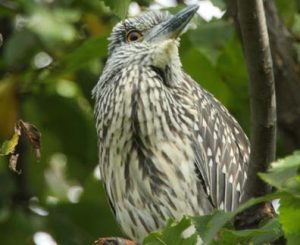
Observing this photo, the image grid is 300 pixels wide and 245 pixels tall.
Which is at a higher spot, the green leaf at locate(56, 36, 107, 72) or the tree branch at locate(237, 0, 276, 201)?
the green leaf at locate(56, 36, 107, 72)

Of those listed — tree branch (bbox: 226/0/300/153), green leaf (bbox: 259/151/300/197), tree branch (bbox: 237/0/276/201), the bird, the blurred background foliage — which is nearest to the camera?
green leaf (bbox: 259/151/300/197)

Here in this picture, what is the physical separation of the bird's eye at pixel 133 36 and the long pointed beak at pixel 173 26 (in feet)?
0.27

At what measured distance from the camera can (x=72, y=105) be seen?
7.23 metres

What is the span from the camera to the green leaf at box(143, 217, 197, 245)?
3539mm

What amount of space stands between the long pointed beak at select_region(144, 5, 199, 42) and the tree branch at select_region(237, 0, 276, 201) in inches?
60.8

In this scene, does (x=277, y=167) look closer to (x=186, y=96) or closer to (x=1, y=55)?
(x=186, y=96)

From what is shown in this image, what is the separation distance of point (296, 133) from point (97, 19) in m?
1.83

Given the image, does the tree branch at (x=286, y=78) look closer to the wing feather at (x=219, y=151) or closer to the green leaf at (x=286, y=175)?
the wing feather at (x=219, y=151)

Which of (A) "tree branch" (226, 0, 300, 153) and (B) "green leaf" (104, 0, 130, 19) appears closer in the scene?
(B) "green leaf" (104, 0, 130, 19)

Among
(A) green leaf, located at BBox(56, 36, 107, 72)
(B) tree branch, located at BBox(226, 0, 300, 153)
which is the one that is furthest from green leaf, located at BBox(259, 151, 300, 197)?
(A) green leaf, located at BBox(56, 36, 107, 72)

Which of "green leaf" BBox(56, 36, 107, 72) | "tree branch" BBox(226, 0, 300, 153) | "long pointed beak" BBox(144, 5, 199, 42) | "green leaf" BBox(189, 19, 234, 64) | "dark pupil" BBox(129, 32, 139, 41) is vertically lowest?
"tree branch" BBox(226, 0, 300, 153)

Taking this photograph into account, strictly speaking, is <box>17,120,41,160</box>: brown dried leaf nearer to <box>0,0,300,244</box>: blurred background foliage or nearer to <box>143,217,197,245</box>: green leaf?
<box>143,217,197,245</box>: green leaf

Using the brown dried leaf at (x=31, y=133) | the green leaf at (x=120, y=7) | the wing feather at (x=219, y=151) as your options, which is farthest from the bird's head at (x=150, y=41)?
the green leaf at (x=120, y=7)

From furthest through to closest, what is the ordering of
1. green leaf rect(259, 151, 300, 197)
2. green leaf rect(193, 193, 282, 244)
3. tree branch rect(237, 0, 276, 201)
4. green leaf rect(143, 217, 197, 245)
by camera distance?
tree branch rect(237, 0, 276, 201) < green leaf rect(143, 217, 197, 245) < green leaf rect(193, 193, 282, 244) < green leaf rect(259, 151, 300, 197)
